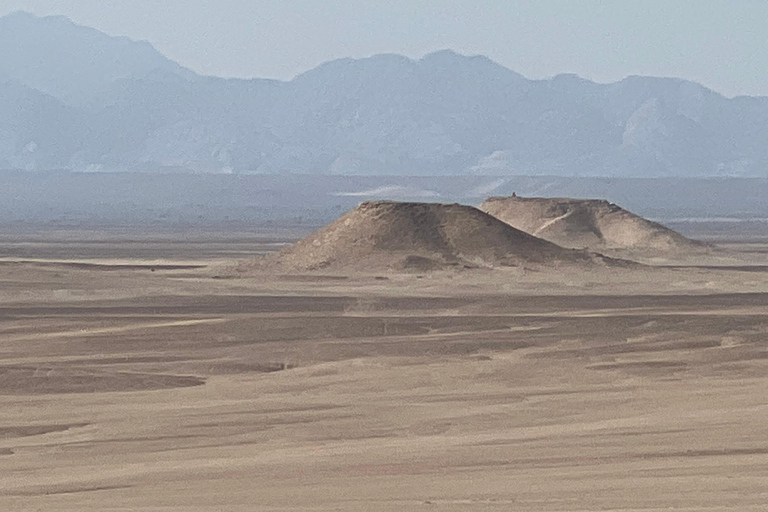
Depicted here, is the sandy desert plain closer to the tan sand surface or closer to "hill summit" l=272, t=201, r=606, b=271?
the tan sand surface

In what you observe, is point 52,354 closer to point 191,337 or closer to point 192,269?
point 191,337

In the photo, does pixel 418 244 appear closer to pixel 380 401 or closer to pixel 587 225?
pixel 587 225

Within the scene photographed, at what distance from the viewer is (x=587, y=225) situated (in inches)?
3915

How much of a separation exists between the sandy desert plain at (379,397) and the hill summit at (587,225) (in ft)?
120

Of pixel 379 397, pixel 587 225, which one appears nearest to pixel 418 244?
pixel 587 225

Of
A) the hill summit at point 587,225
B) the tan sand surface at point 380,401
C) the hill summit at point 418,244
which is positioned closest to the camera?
the tan sand surface at point 380,401

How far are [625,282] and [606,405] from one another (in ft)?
123

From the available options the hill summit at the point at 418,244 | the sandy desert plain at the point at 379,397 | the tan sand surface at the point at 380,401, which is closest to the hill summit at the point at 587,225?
the hill summit at the point at 418,244

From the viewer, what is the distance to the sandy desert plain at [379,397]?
1702cm

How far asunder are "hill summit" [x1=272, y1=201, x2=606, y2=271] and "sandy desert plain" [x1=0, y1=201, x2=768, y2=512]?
1007 cm

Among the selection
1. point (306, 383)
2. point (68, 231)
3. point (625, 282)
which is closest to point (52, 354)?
point (306, 383)

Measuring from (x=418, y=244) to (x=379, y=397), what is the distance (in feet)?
145

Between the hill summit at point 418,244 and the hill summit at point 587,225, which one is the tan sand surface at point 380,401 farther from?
the hill summit at point 587,225

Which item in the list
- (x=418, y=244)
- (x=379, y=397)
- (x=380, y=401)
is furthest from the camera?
(x=418, y=244)
